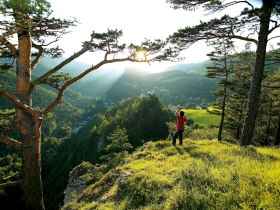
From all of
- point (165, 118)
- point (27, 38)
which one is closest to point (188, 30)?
point (27, 38)

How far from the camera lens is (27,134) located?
26.8 feet

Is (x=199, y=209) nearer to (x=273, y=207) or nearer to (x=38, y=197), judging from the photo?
(x=273, y=207)

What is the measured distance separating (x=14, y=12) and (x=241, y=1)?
31.6ft

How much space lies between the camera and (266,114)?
38125 mm

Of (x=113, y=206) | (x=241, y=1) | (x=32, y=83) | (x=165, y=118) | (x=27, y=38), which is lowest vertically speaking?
(x=165, y=118)

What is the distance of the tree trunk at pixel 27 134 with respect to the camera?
815 centimetres

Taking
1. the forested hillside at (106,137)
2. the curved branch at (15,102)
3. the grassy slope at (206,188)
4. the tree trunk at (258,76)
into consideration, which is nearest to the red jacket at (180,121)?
the tree trunk at (258,76)

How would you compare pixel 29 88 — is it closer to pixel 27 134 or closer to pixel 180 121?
pixel 27 134

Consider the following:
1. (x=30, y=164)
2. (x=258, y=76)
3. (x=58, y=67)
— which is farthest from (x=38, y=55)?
(x=258, y=76)

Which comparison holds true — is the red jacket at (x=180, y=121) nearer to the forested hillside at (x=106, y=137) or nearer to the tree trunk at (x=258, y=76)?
the tree trunk at (x=258, y=76)

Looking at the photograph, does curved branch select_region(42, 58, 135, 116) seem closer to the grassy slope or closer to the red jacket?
the grassy slope

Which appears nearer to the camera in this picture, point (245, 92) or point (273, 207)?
point (273, 207)

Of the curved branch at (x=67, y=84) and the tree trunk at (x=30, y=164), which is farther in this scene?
the curved branch at (x=67, y=84)

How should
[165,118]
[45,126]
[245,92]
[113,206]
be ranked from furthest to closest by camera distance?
[45,126] < [165,118] < [245,92] < [113,206]
